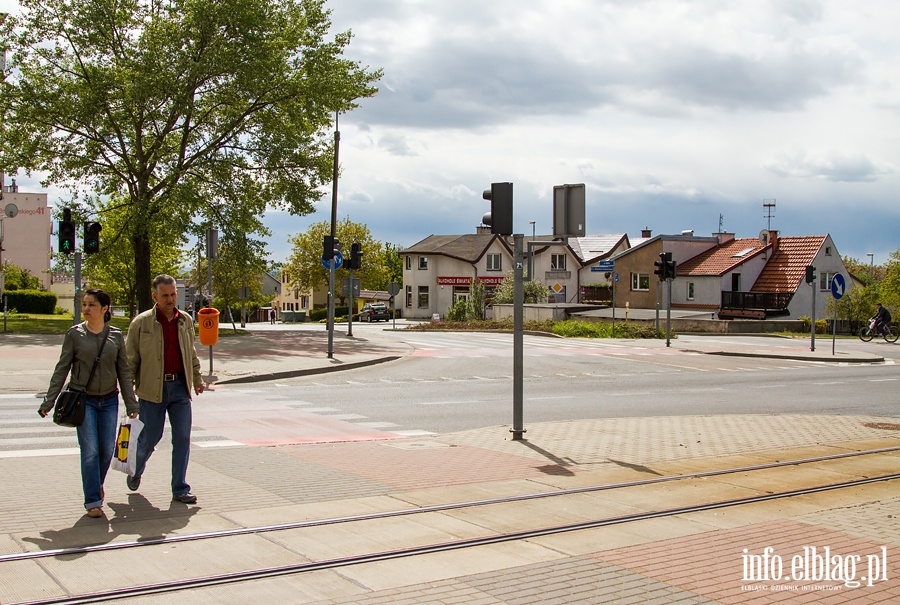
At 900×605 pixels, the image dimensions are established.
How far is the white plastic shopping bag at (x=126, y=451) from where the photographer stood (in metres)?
7.29

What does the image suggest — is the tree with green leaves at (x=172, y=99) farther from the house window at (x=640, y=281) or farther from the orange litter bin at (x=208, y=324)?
the house window at (x=640, y=281)

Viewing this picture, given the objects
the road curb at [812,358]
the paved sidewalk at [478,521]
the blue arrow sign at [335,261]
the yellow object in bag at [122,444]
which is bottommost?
the road curb at [812,358]

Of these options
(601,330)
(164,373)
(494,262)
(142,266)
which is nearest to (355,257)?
(142,266)

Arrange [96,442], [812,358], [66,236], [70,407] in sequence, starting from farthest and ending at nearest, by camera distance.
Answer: [812,358]
[66,236]
[96,442]
[70,407]

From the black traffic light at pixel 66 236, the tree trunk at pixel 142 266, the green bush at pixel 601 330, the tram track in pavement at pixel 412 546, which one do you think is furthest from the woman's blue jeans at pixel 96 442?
the green bush at pixel 601 330

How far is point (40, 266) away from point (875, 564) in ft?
384

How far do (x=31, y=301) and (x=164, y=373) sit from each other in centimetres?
5854

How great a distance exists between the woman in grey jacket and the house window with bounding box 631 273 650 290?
62.0 m

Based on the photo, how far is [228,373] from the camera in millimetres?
20188

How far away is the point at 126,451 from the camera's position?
7.30 metres

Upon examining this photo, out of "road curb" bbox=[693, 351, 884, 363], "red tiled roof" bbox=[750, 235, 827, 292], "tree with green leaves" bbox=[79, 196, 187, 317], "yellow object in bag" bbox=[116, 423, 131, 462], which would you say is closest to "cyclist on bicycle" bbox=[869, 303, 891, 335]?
"road curb" bbox=[693, 351, 884, 363]

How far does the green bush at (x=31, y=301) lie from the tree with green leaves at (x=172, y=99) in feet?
81.7

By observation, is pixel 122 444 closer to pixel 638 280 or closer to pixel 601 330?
pixel 601 330

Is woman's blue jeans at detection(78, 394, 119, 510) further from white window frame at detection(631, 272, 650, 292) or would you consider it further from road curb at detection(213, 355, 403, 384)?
white window frame at detection(631, 272, 650, 292)
